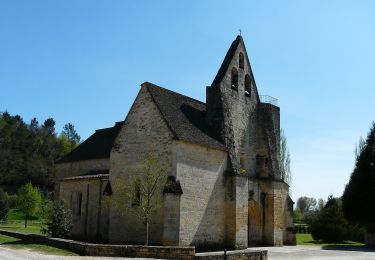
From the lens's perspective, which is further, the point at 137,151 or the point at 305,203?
the point at 305,203

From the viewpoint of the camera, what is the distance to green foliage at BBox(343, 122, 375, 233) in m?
35.1

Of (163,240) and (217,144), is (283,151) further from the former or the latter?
(163,240)

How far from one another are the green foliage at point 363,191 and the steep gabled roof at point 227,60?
1602 centimetres

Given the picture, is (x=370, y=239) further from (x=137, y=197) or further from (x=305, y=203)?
(x=305, y=203)

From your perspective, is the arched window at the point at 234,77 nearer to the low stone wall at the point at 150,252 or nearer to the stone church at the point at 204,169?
the stone church at the point at 204,169

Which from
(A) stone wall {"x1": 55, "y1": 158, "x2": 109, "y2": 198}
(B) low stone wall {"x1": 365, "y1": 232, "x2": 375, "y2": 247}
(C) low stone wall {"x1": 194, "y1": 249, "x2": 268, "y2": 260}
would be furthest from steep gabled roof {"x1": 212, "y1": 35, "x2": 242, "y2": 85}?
(B) low stone wall {"x1": 365, "y1": 232, "x2": 375, "y2": 247}

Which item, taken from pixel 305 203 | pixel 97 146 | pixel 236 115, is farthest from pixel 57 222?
pixel 305 203

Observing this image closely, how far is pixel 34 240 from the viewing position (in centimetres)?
2342

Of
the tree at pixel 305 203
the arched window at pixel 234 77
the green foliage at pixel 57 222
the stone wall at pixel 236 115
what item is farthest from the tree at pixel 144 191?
the tree at pixel 305 203

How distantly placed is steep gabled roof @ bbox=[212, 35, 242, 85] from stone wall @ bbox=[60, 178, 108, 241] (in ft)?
35.3

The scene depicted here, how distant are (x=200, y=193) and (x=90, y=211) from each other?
384 inches

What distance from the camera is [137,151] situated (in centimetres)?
2561

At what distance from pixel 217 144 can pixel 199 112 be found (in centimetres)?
357

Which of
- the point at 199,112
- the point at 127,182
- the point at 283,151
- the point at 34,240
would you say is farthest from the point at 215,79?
the point at 283,151
